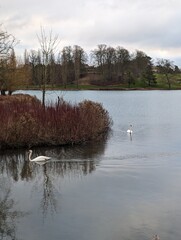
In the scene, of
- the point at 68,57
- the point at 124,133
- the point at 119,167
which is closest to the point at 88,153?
the point at 119,167

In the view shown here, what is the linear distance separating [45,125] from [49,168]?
178 inches

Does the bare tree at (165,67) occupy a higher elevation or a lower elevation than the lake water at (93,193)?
higher

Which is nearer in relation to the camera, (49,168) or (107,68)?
(49,168)

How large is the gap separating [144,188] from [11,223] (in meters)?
4.15

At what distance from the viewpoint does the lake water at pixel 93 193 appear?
8.54 meters

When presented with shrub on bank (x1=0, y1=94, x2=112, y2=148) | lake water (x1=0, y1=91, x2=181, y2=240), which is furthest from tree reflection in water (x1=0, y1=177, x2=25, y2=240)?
shrub on bank (x1=0, y1=94, x2=112, y2=148)

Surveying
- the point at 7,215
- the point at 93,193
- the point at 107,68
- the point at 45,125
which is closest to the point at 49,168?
the point at 93,193

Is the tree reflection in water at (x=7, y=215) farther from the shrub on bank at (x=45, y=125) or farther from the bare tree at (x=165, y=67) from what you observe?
the bare tree at (x=165, y=67)

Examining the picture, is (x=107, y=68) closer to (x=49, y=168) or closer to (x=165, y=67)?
(x=165, y=67)

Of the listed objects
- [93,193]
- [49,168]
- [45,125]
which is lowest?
[93,193]

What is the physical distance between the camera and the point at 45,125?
60.5ft

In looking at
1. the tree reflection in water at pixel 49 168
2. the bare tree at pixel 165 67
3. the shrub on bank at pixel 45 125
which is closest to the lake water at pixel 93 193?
the tree reflection in water at pixel 49 168

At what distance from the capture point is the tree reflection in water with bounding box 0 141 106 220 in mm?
10977

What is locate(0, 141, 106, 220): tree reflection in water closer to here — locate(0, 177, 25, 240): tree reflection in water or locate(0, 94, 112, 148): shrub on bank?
locate(0, 177, 25, 240): tree reflection in water
